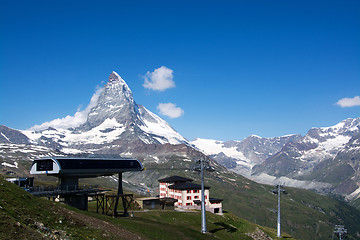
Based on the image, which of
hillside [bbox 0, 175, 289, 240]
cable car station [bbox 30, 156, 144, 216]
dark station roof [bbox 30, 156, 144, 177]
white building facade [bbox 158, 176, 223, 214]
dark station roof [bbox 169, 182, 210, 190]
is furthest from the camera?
dark station roof [bbox 169, 182, 210, 190]

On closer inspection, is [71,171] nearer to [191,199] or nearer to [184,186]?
[191,199]

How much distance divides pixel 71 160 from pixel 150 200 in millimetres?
43240

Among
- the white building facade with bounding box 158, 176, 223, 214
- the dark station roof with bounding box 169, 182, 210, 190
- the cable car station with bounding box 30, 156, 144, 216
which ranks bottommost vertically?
the white building facade with bounding box 158, 176, 223, 214

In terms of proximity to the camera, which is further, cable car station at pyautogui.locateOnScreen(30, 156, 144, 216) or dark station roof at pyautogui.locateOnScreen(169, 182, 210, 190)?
dark station roof at pyautogui.locateOnScreen(169, 182, 210, 190)

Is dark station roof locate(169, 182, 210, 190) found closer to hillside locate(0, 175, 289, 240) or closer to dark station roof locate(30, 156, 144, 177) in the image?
dark station roof locate(30, 156, 144, 177)

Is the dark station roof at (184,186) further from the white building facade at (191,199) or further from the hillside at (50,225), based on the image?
the hillside at (50,225)

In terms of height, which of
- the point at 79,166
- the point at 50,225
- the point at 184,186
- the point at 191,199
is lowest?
the point at 191,199

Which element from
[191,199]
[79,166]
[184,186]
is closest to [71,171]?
[79,166]

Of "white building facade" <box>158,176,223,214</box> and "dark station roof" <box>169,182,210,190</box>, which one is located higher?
"dark station roof" <box>169,182,210,190</box>

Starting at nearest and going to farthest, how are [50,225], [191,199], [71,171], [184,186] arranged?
[50,225] < [71,171] < [191,199] < [184,186]

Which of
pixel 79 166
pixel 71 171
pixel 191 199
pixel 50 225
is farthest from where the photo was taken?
pixel 191 199

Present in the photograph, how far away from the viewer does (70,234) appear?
42.0 m

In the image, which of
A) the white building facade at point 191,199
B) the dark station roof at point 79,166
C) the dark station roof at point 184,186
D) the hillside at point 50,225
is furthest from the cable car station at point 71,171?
the dark station roof at point 184,186

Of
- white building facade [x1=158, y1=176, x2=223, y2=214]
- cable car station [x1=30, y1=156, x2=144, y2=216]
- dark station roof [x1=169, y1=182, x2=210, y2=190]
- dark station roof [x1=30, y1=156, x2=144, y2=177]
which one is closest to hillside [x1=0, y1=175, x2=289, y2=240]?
cable car station [x1=30, y1=156, x2=144, y2=216]
